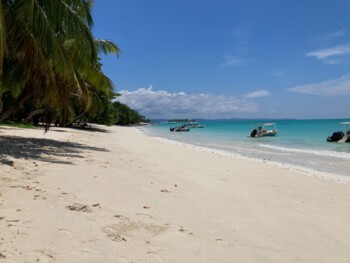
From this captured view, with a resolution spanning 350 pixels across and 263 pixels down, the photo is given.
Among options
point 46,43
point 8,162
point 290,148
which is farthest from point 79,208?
point 290,148

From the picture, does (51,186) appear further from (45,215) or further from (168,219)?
(168,219)

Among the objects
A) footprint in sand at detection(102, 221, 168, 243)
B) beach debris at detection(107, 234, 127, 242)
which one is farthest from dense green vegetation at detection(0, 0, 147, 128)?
beach debris at detection(107, 234, 127, 242)

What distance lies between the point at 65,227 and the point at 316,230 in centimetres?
352

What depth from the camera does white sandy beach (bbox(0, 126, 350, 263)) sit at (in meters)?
3.89

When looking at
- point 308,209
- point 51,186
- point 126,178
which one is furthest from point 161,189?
point 308,209

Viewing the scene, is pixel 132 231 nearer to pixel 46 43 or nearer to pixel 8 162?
pixel 46 43

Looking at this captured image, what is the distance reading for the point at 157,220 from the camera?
511 cm

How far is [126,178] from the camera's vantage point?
8.44 meters

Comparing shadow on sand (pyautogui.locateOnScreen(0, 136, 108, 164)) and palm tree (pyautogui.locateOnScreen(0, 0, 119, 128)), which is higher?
palm tree (pyautogui.locateOnScreen(0, 0, 119, 128))

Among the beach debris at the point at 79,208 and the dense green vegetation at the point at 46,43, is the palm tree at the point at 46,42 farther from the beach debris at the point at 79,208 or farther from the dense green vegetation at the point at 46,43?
the beach debris at the point at 79,208

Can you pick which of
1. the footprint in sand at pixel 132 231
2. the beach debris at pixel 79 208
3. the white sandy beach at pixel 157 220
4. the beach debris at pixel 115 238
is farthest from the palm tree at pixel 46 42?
the beach debris at pixel 115 238

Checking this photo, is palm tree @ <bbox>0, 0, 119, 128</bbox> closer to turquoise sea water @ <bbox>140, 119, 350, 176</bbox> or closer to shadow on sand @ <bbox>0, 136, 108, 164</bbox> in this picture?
shadow on sand @ <bbox>0, 136, 108, 164</bbox>

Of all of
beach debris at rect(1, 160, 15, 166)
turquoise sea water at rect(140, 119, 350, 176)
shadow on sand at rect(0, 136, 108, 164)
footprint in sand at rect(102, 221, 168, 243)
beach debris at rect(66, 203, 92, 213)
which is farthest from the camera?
turquoise sea water at rect(140, 119, 350, 176)

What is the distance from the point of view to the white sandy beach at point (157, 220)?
12.8 feet
